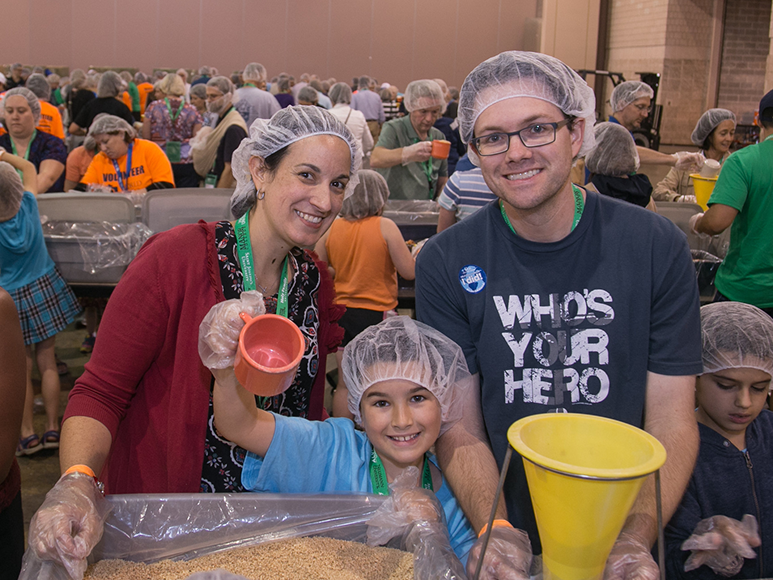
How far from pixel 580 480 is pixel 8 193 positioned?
321 cm

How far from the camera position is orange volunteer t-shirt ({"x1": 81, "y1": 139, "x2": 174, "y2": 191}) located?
4527 mm

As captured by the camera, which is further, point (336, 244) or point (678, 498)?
point (336, 244)

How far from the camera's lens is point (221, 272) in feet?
4.99

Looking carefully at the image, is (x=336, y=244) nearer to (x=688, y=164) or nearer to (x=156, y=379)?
(x=156, y=379)

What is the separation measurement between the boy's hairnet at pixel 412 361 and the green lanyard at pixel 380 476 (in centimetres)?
13

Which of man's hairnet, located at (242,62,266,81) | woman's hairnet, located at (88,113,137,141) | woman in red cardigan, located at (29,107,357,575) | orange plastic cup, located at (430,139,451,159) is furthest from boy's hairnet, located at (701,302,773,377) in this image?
man's hairnet, located at (242,62,266,81)

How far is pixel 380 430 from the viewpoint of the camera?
4.91ft

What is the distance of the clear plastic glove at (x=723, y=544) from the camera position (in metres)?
1.39

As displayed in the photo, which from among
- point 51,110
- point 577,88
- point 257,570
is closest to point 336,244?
point 577,88

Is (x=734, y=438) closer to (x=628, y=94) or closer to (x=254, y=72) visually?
(x=628, y=94)

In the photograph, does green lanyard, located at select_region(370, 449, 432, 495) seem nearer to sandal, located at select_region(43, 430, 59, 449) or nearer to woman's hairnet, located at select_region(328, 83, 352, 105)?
sandal, located at select_region(43, 430, 59, 449)

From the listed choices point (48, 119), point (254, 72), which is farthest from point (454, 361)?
point (254, 72)

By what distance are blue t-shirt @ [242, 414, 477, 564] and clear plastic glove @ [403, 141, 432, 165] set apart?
3083 mm

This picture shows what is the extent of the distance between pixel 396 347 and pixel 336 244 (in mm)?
1991
